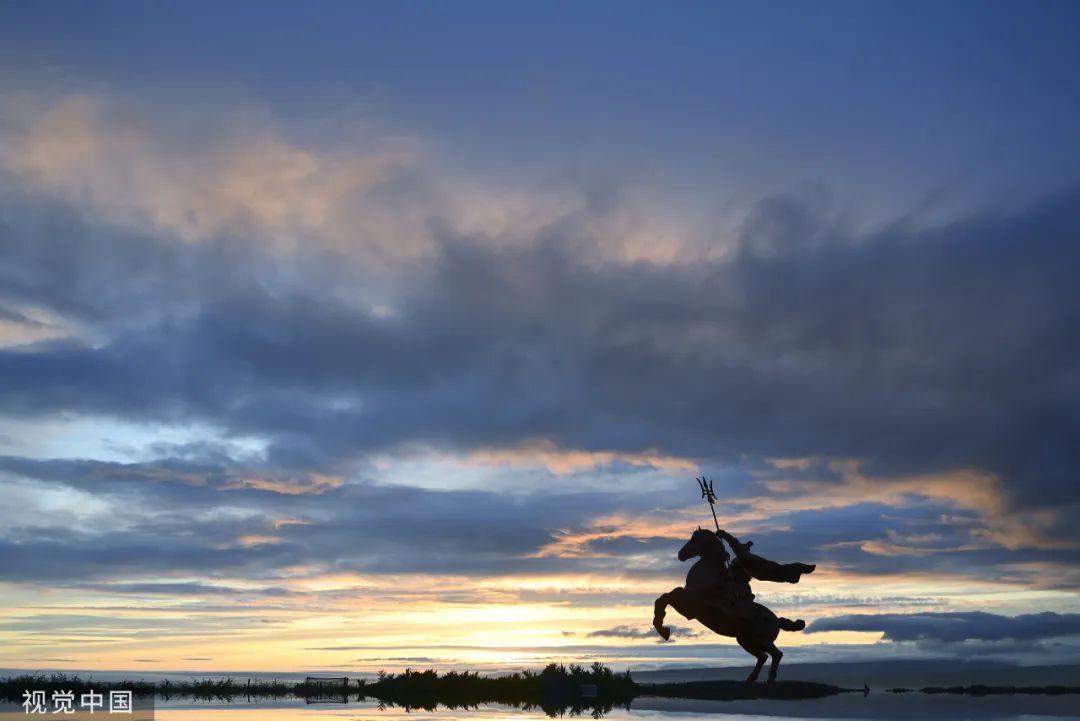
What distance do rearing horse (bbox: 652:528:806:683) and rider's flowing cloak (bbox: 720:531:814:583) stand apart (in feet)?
3.24

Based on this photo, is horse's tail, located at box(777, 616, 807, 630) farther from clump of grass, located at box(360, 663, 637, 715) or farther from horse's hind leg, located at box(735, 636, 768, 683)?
clump of grass, located at box(360, 663, 637, 715)

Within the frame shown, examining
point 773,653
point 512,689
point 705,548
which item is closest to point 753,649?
point 773,653

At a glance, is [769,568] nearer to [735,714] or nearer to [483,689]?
[735,714]

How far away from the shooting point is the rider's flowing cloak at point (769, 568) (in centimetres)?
4162

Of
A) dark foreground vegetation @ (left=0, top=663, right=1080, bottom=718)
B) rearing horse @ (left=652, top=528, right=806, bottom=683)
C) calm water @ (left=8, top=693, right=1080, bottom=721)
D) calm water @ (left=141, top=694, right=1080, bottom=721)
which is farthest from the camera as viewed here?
dark foreground vegetation @ (left=0, top=663, right=1080, bottom=718)

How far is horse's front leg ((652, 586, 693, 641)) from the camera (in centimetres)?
4147

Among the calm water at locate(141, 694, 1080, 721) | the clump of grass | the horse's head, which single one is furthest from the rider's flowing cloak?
the clump of grass

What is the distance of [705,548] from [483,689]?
29.5m

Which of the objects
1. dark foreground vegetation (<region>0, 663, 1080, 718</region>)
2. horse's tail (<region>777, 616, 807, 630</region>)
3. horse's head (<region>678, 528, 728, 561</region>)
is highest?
horse's head (<region>678, 528, 728, 561</region>)

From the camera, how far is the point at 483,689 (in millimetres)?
65562

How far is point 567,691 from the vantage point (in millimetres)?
60250

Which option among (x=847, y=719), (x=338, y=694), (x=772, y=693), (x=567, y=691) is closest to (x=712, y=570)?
(x=847, y=719)

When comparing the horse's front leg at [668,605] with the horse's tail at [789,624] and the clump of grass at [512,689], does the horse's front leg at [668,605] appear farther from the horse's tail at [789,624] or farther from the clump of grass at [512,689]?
the clump of grass at [512,689]

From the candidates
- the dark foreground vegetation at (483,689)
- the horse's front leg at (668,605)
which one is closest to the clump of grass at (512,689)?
the dark foreground vegetation at (483,689)
